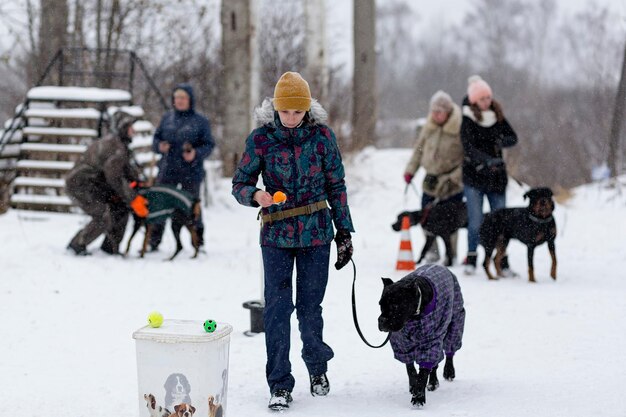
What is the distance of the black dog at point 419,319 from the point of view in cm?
467

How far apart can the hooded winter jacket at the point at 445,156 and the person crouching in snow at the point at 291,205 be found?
4.83 metres

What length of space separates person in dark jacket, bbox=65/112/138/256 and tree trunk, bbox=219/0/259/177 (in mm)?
5066

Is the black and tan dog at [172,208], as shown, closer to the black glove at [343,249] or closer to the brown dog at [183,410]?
the black glove at [343,249]

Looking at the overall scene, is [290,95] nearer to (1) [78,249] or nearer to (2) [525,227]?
(2) [525,227]

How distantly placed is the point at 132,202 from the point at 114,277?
113 cm

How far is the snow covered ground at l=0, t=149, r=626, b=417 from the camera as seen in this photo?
5031 millimetres

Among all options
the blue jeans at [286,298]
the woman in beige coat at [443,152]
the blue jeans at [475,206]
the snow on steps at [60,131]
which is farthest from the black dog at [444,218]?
the snow on steps at [60,131]

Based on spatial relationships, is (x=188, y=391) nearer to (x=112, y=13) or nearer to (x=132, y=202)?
(x=132, y=202)

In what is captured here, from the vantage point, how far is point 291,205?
16.1 feet

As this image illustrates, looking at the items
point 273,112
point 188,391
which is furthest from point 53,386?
point 273,112

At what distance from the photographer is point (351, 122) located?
16.7 metres

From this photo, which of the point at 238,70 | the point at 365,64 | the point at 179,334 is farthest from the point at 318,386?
the point at 365,64

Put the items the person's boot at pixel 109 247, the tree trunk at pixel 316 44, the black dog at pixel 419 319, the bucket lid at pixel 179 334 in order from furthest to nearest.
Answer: the tree trunk at pixel 316 44 → the person's boot at pixel 109 247 → the black dog at pixel 419 319 → the bucket lid at pixel 179 334

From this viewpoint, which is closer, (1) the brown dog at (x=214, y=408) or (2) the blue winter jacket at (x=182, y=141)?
(1) the brown dog at (x=214, y=408)
